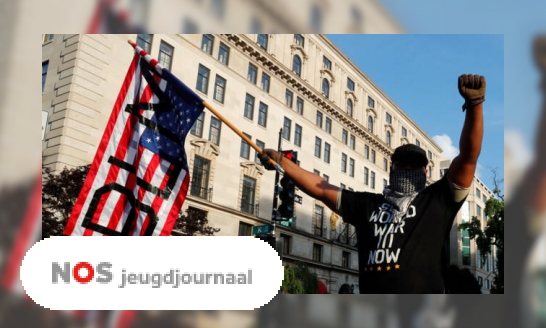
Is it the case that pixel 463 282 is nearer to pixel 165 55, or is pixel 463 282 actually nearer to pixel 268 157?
pixel 268 157

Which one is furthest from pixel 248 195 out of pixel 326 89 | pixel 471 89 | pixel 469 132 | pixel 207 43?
pixel 471 89

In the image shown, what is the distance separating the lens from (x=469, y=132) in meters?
6.02

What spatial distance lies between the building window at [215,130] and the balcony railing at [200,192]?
851 millimetres

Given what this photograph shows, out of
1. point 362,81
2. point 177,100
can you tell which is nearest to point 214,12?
point 177,100

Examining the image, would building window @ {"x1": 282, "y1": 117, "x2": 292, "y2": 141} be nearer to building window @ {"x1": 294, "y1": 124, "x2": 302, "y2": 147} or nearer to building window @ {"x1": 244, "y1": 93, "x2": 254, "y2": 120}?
building window @ {"x1": 294, "y1": 124, "x2": 302, "y2": 147}

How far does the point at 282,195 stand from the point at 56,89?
173 inches

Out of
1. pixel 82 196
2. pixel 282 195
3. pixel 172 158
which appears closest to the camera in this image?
pixel 82 196

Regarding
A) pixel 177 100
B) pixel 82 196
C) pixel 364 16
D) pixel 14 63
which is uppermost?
pixel 364 16

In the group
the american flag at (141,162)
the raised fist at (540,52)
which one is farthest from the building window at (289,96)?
the raised fist at (540,52)

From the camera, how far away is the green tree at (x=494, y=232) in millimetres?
8398

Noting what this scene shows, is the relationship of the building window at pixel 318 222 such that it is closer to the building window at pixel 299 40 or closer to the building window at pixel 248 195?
the building window at pixel 248 195

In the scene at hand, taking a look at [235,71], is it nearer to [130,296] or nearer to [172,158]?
[172,158]

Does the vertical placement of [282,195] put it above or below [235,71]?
below

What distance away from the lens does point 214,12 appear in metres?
9.28
